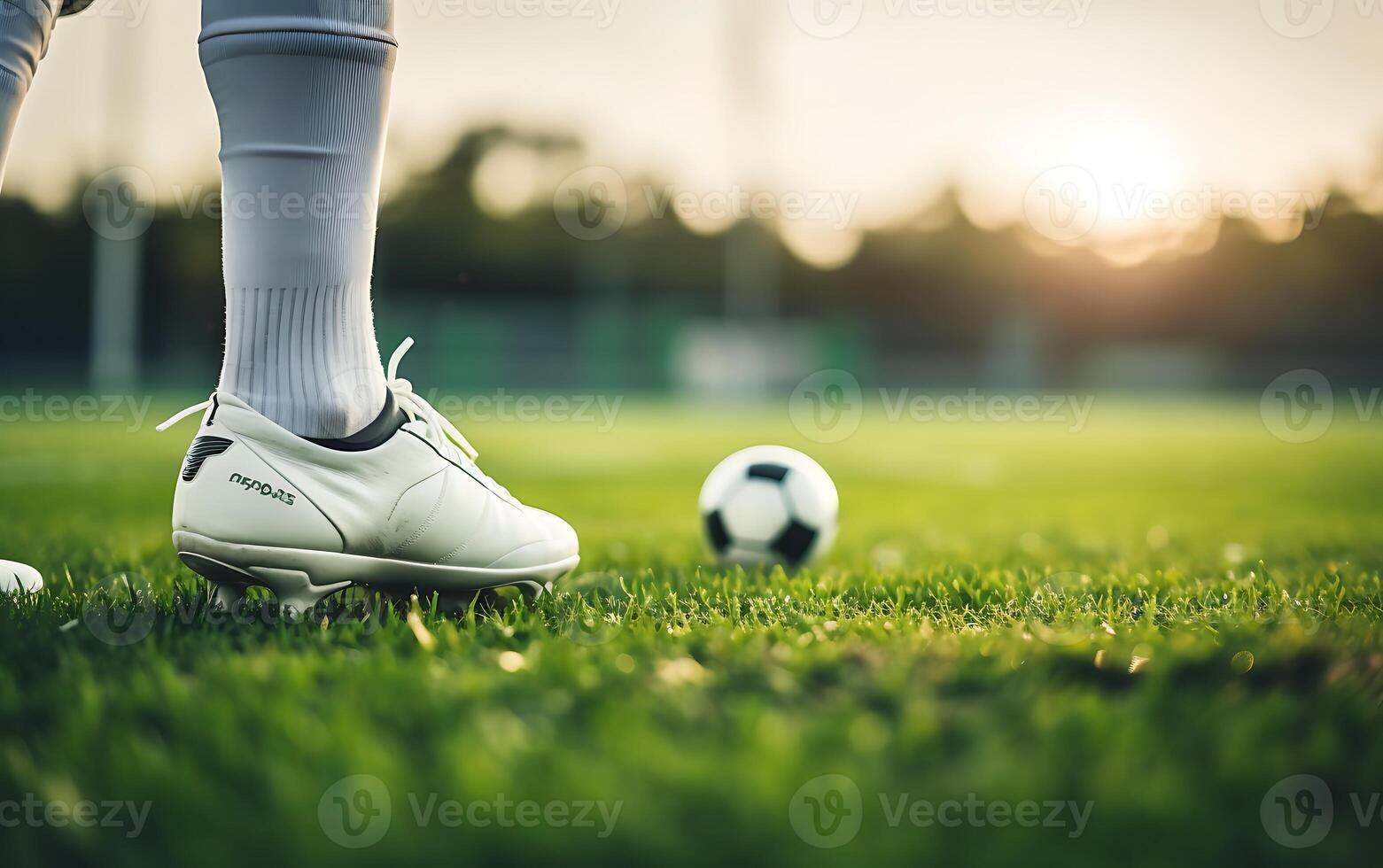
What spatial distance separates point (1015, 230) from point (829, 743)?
37877mm

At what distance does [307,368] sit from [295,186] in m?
0.31

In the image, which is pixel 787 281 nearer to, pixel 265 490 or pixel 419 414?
pixel 419 414

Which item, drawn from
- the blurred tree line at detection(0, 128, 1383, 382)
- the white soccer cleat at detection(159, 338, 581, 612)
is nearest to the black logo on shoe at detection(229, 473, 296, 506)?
the white soccer cleat at detection(159, 338, 581, 612)

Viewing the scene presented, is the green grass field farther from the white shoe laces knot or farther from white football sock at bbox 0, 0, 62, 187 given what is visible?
white football sock at bbox 0, 0, 62, 187

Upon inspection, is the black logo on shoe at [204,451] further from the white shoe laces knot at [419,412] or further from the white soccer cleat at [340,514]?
the white shoe laces knot at [419,412]

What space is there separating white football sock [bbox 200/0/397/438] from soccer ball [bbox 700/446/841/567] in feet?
4.16

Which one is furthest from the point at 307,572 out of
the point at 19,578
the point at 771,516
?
the point at 771,516

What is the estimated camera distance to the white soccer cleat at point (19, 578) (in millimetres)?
1800

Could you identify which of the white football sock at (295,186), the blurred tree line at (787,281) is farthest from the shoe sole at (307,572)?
the blurred tree line at (787,281)

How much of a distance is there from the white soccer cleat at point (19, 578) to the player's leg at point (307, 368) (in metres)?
0.47

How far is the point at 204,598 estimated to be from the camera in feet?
5.67

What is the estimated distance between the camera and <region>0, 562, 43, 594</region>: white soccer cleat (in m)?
1.80

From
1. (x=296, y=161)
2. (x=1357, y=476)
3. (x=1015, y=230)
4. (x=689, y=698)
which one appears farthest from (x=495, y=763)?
(x=1015, y=230)

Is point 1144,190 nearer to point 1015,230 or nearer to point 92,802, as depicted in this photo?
point 92,802
